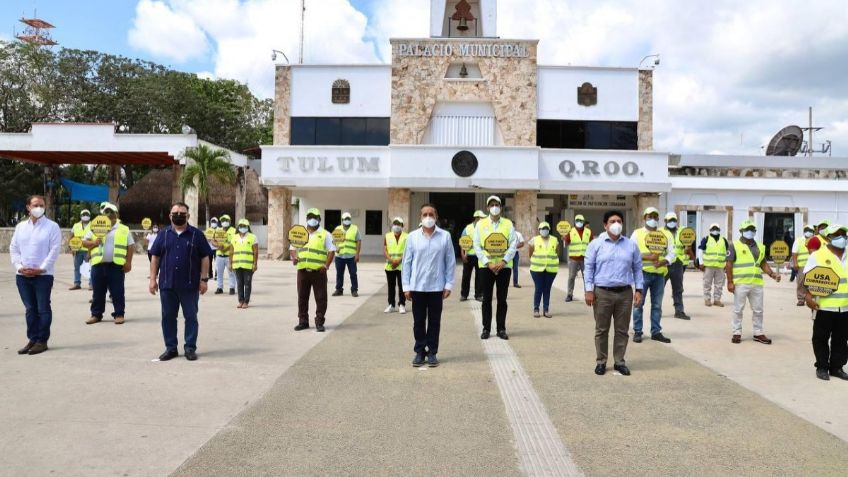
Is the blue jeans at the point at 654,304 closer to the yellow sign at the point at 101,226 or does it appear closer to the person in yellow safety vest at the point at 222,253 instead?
the yellow sign at the point at 101,226

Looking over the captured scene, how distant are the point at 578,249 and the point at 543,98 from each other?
14927 mm

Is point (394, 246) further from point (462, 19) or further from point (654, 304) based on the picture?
point (462, 19)

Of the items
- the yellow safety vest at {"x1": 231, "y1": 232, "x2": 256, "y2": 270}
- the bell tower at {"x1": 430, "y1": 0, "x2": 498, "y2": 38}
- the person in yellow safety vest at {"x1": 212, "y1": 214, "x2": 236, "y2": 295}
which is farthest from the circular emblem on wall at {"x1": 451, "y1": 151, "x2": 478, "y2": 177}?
the yellow safety vest at {"x1": 231, "y1": 232, "x2": 256, "y2": 270}

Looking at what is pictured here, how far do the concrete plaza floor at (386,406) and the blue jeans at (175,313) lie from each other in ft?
0.77

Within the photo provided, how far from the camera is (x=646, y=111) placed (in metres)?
27.6

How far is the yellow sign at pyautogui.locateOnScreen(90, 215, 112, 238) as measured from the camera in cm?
1038

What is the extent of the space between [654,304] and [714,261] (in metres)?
4.84

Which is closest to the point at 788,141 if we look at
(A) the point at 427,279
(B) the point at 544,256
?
(B) the point at 544,256

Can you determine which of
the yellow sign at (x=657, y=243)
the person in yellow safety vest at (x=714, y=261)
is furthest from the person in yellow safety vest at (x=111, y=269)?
the person in yellow safety vest at (x=714, y=261)

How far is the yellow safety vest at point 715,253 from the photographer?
13.3 m

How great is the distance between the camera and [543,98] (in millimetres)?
27609

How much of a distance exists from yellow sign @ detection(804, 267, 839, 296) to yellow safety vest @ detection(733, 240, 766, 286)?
1911 mm

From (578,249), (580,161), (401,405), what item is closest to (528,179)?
(580,161)

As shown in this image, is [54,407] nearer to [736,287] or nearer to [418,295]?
[418,295]
